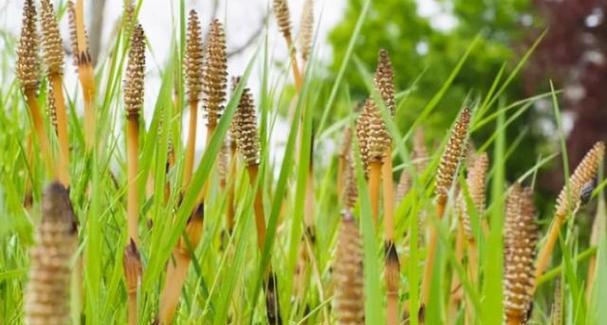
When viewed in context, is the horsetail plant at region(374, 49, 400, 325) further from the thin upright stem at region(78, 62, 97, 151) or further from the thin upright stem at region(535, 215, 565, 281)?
the thin upright stem at region(78, 62, 97, 151)

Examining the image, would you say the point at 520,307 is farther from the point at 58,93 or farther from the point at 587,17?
the point at 587,17

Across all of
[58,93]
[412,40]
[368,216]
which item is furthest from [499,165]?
[412,40]

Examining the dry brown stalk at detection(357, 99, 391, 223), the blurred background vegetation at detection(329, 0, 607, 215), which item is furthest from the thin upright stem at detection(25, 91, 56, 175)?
the blurred background vegetation at detection(329, 0, 607, 215)

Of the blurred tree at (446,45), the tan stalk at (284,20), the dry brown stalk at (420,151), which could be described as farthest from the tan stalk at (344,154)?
the blurred tree at (446,45)

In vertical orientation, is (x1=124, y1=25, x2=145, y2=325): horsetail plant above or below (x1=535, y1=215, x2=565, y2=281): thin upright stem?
above

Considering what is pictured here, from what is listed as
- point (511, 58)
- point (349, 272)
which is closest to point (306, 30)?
point (349, 272)

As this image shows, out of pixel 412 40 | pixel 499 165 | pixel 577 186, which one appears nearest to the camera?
pixel 499 165

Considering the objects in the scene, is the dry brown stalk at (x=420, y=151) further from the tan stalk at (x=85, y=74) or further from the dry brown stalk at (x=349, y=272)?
the dry brown stalk at (x=349, y=272)
